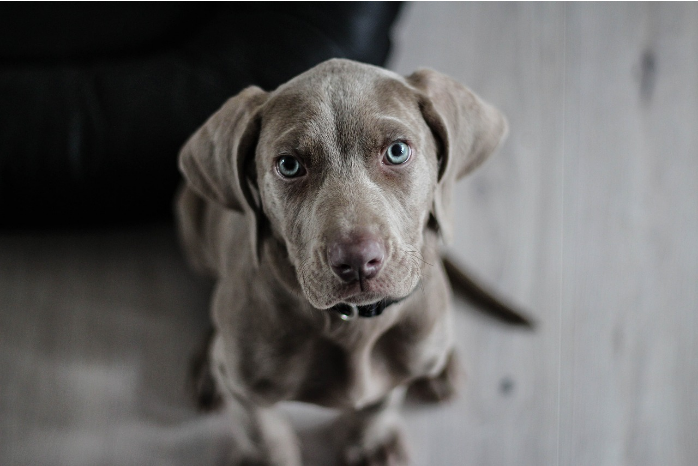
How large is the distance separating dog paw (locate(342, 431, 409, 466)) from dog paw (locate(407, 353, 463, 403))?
0.15 metres

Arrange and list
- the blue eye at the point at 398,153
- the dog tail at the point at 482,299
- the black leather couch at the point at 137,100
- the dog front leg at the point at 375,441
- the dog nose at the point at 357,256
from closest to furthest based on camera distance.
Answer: the dog nose at the point at 357,256 → the blue eye at the point at 398,153 → the dog front leg at the point at 375,441 → the black leather couch at the point at 137,100 → the dog tail at the point at 482,299

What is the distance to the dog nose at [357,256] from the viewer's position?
3.42 ft

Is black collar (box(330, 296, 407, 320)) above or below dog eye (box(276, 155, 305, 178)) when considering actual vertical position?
below

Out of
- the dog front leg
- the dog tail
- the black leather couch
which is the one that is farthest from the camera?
the dog tail

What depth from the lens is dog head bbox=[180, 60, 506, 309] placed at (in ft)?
3.56

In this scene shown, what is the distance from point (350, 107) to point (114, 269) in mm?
1371

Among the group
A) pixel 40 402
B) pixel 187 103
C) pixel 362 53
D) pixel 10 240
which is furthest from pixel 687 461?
pixel 10 240

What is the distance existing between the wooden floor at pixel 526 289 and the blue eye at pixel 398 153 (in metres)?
1.05

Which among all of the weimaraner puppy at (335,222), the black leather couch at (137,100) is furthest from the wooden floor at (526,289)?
the weimaraner puppy at (335,222)

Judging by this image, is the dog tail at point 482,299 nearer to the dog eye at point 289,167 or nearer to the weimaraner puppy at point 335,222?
the weimaraner puppy at point 335,222

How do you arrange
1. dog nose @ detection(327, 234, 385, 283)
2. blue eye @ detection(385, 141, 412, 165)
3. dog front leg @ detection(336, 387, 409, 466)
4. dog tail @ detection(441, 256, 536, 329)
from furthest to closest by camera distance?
1. dog tail @ detection(441, 256, 536, 329)
2. dog front leg @ detection(336, 387, 409, 466)
3. blue eye @ detection(385, 141, 412, 165)
4. dog nose @ detection(327, 234, 385, 283)

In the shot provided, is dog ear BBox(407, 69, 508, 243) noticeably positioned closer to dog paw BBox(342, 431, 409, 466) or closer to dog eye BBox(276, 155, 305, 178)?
dog eye BBox(276, 155, 305, 178)

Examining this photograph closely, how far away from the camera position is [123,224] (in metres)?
2.19

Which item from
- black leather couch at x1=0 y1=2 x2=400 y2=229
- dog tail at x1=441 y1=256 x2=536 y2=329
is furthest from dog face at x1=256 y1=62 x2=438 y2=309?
dog tail at x1=441 y1=256 x2=536 y2=329
